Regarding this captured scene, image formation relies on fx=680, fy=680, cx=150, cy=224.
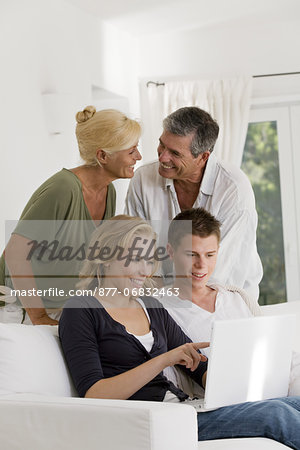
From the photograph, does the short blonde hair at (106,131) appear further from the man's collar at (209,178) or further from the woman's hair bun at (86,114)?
the man's collar at (209,178)

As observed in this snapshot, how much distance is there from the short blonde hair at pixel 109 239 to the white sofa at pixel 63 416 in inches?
11.0

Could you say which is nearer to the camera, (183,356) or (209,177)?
(183,356)

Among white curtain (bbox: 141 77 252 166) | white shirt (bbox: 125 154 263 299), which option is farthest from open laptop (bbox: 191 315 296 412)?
white curtain (bbox: 141 77 252 166)

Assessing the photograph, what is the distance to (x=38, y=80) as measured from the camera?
12.3 feet

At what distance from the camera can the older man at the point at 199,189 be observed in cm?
260

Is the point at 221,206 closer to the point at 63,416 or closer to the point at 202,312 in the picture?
the point at 202,312

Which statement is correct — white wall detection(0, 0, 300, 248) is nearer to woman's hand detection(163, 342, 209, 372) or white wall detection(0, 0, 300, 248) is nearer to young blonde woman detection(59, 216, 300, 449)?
young blonde woman detection(59, 216, 300, 449)

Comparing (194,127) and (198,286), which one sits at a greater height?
(194,127)

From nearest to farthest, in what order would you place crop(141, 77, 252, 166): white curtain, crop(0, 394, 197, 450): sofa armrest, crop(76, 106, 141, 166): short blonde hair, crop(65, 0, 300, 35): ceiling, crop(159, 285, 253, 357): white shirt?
crop(0, 394, 197, 450): sofa armrest → crop(159, 285, 253, 357): white shirt → crop(76, 106, 141, 166): short blonde hair → crop(65, 0, 300, 35): ceiling → crop(141, 77, 252, 166): white curtain

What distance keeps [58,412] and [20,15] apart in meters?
2.52

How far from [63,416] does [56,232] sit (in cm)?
88

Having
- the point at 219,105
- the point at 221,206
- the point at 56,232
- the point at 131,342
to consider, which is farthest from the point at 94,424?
the point at 219,105

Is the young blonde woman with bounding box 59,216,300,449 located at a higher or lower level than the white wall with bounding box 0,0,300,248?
lower

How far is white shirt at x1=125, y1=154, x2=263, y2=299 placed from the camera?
264cm
